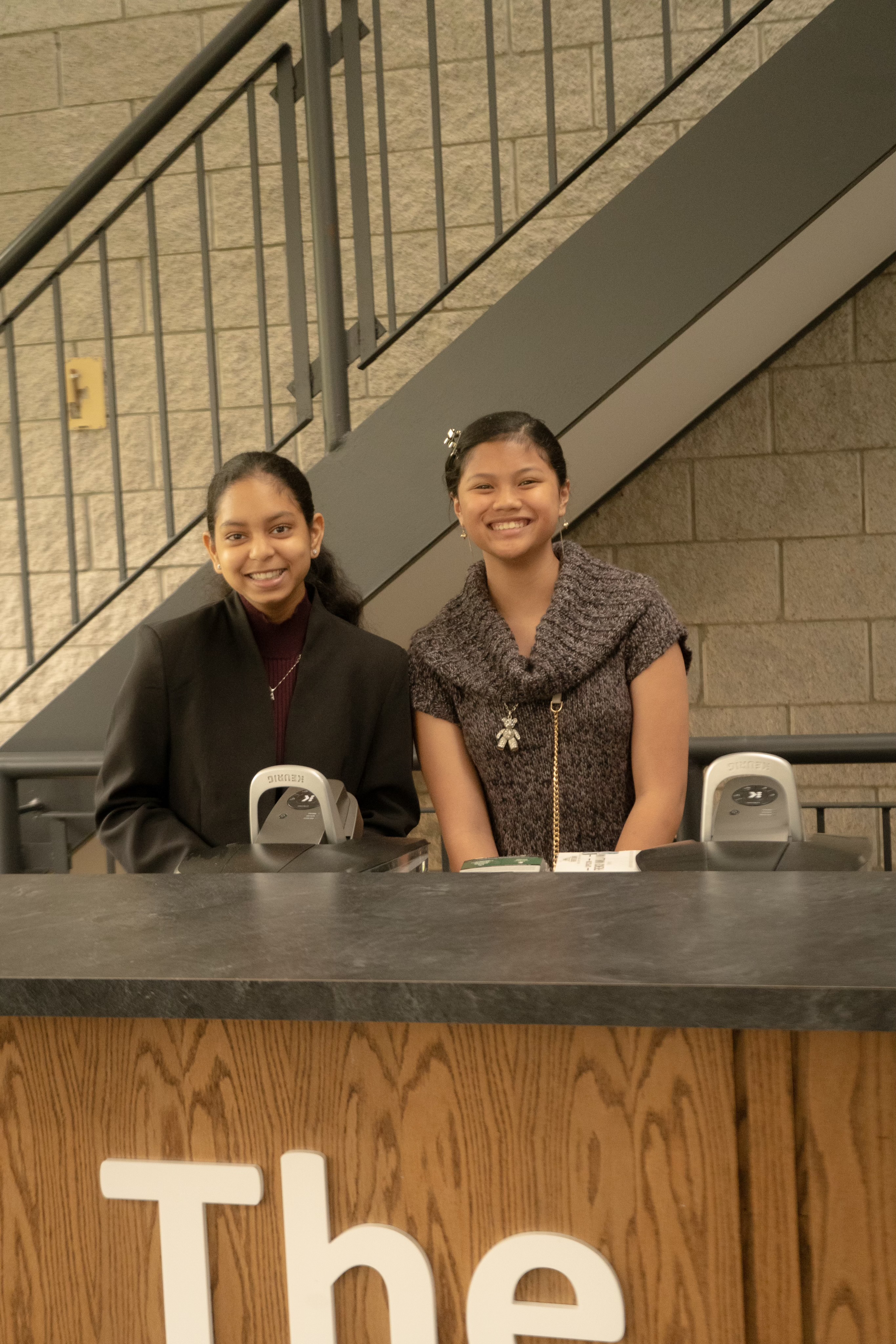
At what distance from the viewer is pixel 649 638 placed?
6.87 ft

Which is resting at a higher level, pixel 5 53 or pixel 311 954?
pixel 5 53

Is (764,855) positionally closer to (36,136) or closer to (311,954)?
(311,954)

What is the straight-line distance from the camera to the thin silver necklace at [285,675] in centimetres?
210

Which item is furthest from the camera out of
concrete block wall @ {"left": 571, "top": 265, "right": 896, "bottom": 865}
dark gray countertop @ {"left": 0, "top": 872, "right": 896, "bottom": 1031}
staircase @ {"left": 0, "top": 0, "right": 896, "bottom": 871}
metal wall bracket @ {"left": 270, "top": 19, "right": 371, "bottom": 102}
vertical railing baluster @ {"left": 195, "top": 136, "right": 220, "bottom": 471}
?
concrete block wall @ {"left": 571, "top": 265, "right": 896, "bottom": 865}

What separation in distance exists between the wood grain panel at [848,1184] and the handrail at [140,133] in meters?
2.51

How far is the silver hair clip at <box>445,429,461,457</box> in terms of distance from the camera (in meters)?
2.22

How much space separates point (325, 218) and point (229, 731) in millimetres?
1332

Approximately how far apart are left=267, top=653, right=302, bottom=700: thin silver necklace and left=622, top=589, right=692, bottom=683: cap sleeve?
0.56 meters

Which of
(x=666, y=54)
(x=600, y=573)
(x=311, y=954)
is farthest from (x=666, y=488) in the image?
(x=311, y=954)

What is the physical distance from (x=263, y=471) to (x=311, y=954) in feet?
4.34

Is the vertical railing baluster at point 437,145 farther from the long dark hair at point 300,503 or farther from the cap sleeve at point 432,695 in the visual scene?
the cap sleeve at point 432,695

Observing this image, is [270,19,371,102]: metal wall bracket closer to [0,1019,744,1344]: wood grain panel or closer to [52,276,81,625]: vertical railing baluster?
[52,276,81,625]: vertical railing baluster

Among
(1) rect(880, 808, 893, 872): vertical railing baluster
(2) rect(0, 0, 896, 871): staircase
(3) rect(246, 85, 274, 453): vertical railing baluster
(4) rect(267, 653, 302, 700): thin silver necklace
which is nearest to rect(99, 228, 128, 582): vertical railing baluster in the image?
(2) rect(0, 0, 896, 871): staircase

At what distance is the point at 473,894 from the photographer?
1.16 meters
